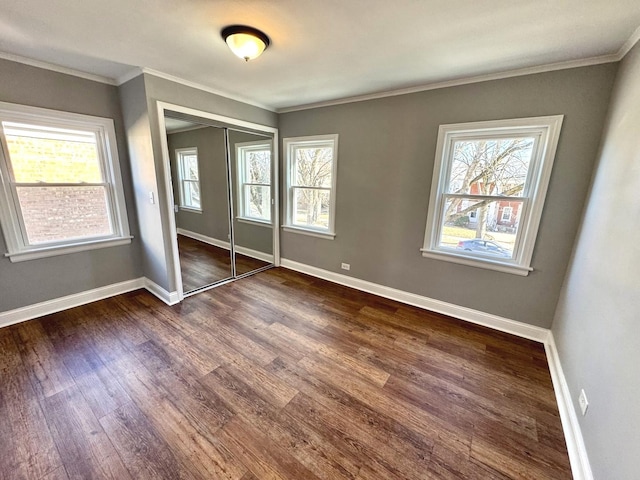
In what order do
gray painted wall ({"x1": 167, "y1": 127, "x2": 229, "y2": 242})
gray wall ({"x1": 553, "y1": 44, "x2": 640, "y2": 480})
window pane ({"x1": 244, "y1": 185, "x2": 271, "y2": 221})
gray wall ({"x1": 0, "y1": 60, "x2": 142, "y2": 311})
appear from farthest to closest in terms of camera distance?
1. window pane ({"x1": 244, "y1": 185, "x2": 271, "y2": 221})
2. gray painted wall ({"x1": 167, "y1": 127, "x2": 229, "y2": 242})
3. gray wall ({"x1": 0, "y1": 60, "x2": 142, "y2": 311})
4. gray wall ({"x1": 553, "y1": 44, "x2": 640, "y2": 480})

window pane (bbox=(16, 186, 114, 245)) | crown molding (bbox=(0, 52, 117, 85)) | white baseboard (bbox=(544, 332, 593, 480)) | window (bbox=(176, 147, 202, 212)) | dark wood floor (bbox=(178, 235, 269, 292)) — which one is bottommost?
white baseboard (bbox=(544, 332, 593, 480))

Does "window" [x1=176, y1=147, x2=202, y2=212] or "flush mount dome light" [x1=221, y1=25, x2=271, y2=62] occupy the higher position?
"flush mount dome light" [x1=221, y1=25, x2=271, y2=62]

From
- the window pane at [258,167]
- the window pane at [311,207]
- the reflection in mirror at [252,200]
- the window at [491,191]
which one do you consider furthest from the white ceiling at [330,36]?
the window pane at [311,207]

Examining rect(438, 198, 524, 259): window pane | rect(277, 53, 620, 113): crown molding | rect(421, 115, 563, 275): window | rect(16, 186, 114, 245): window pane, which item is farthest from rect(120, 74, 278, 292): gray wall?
rect(438, 198, 524, 259): window pane

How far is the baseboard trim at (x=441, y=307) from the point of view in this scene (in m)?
2.51

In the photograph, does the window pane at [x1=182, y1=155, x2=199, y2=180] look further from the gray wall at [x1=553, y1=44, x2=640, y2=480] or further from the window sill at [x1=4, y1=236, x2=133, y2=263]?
the gray wall at [x1=553, y1=44, x2=640, y2=480]

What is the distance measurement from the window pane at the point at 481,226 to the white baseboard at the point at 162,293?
3135 mm

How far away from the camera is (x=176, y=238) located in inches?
114

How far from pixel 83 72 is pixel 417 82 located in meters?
3.39

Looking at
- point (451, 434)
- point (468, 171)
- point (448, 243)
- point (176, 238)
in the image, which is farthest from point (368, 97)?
point (451, 434)

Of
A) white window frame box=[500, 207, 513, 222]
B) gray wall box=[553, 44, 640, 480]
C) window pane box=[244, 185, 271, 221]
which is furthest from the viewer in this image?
window pane box=[244, 185, 271, 221]

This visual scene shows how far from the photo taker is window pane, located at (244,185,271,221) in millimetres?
3994

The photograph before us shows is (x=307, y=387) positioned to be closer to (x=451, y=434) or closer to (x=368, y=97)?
(x=451, y=434)

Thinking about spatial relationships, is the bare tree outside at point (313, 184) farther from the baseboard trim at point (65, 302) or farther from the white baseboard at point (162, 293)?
the baseboard trim at point (65, 302)
